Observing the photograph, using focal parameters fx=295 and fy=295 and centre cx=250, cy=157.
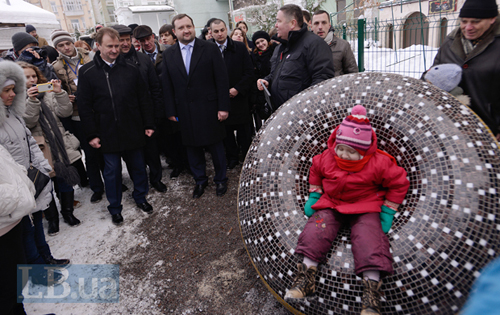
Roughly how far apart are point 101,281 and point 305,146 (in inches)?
94.4

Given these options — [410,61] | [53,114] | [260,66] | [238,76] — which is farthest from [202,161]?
[410,61]

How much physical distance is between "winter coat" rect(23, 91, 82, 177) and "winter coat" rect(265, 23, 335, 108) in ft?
8.96

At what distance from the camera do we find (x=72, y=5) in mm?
46312

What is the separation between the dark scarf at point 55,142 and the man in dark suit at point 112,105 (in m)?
0.36

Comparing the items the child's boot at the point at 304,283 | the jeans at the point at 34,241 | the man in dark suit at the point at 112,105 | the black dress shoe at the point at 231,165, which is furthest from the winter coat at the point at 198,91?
the child's boot at the point at 304,283

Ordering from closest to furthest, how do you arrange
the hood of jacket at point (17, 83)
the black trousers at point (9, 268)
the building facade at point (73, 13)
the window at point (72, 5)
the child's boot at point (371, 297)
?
the child's boot at point (371, 297), the black trousers at point (9, 268), the hood of jacket at point (17, 83), the building facade at point (73, 13), the window at point (72, 5)

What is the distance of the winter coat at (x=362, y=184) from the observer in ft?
6.28

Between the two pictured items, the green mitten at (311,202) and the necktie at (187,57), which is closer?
the green mitten at (311,202)

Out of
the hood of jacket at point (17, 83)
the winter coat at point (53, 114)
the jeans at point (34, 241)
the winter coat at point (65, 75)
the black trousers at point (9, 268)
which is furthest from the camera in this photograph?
the winter coat at point (65, 75)

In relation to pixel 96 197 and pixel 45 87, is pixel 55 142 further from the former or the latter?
pixel 96 197

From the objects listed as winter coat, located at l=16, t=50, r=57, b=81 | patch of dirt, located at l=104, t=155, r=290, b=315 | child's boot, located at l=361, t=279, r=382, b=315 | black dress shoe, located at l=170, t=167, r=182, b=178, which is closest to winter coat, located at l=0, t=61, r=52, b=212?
patch of dirt, located at l=104, t=155, r=290, b=315

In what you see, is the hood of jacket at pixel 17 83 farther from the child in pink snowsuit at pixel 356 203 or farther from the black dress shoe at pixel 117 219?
the child in pink snowsuit at pixel 356 203

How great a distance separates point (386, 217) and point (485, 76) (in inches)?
59.8

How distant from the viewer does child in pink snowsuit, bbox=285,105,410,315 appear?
5.60 feet
